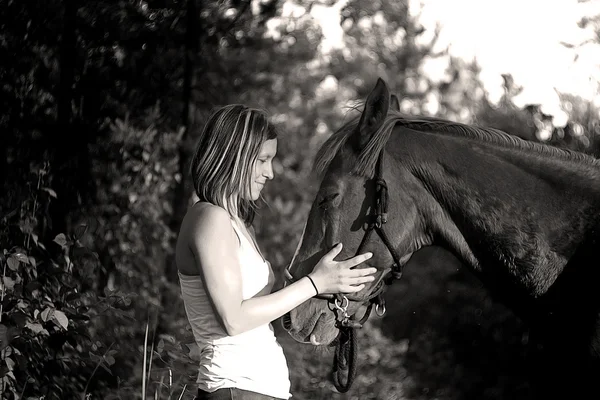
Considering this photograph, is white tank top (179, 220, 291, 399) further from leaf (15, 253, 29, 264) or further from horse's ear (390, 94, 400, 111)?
leaf (15, 253, 29, 264)

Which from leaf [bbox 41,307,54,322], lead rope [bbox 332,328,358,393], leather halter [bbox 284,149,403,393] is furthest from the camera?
leaf [bbox 41,307,54,322]

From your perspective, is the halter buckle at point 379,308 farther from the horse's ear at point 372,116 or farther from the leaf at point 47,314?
the leaf at point 47,314

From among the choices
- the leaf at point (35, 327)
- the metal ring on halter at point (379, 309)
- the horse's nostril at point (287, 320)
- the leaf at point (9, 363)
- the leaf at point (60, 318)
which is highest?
the horse's nostril at point (287, 320)

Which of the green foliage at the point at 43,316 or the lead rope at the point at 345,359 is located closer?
the lead rope at the point at 345,359

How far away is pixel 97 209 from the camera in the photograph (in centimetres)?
568

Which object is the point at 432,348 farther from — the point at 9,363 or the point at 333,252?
→ the point at 333,252

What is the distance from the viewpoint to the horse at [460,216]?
285 centimetres

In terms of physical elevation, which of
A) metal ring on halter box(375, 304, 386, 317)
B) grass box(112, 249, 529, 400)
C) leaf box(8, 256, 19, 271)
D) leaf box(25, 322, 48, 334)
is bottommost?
grass box(112, 249, 529, 400)

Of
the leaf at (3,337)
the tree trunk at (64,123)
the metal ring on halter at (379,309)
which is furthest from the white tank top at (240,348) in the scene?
the tree trunk at (64,123)

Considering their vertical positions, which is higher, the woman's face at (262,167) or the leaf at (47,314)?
the woman's face at (262,167)

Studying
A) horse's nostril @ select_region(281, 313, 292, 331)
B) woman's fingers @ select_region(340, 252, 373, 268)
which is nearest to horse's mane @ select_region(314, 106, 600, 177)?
woman's fingers @ select_region(340, 252, 373, 268)

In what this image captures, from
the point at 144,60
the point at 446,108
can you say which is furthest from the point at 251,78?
the point at 446,108

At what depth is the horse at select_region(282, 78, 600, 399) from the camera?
2.85 metres

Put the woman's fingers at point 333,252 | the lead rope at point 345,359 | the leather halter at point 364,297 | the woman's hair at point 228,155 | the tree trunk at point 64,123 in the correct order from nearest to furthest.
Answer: the woman's hair at point 228,155 → the woman's fingers at point 333,252 → the leather halter at point 364,297 → the lead rope at point 345,359 → the tree trunk at point 64,123
